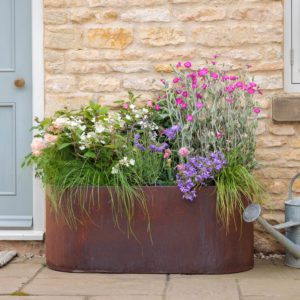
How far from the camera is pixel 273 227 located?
13.7 ft

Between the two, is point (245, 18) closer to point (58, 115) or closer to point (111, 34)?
point (111, 34)

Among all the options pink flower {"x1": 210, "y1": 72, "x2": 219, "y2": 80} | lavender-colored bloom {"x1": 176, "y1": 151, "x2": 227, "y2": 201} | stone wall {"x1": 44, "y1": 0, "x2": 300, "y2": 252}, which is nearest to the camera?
lavender-colored bloom {"x1": 176, "y1": 151, "x2": 227, "y2": 201}

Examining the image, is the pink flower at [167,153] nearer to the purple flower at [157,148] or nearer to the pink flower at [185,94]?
the purple flower at [157,148]

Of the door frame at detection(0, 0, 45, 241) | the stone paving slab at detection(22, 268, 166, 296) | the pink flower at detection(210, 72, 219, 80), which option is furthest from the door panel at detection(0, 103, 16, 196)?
the pink flower at detection(210, 72, 219, 80)

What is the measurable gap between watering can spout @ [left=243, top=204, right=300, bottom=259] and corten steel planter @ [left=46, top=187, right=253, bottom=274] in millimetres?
195

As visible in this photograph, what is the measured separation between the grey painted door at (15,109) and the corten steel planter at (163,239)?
34.1 inches

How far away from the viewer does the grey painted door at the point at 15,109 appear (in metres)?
4.90

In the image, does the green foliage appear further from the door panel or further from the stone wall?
the door panel

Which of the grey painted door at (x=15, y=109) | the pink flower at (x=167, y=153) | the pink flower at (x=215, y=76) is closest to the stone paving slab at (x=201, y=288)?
the pink flower at (x=167, y=153)

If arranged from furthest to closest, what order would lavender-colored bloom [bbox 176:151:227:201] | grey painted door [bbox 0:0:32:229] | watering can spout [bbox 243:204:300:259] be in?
grey painted door [bbox 0:0:32:229] < lavender-colored bloom [bbox 176:151:227:201] < watering can spout [bbox 243:204:300:259]

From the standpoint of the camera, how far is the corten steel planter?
162 inches

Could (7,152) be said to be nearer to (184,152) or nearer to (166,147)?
(166,147)

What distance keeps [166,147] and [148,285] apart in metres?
0.94

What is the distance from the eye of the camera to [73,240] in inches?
165
